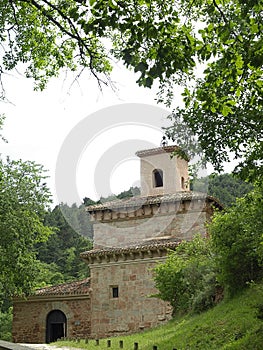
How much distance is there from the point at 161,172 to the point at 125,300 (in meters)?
8.88

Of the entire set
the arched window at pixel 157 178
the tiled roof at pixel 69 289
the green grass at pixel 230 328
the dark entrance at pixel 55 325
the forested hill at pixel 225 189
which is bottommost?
the dark entrance at pixel 55 325

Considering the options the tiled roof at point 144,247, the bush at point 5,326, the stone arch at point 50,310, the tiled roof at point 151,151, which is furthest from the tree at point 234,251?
the bush at point 5,326

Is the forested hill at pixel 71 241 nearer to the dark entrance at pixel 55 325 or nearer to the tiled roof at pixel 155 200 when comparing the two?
the tiled roof at pixel 155 200

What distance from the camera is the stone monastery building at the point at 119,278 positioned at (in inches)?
961

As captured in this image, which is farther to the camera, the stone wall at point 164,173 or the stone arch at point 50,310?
the stone wall at point 164,173

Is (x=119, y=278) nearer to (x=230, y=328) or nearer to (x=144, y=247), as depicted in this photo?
(x=144, y=247)

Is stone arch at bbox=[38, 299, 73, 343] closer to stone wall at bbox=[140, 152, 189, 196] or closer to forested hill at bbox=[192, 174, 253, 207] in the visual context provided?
stone wall at bbox=[140, 152, 189, 196]

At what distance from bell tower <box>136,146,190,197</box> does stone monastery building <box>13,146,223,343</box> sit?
0.90 m

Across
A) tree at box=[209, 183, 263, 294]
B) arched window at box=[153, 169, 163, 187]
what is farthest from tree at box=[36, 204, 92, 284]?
tree at box=[209, 183, 263, 294]

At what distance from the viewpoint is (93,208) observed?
28.6 m

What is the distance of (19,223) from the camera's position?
2105cm

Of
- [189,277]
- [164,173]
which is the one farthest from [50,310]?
[164,173]

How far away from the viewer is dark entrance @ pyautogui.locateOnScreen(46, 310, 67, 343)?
2575 centimetres

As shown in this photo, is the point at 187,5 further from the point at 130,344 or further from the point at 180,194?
the point at 180,194
